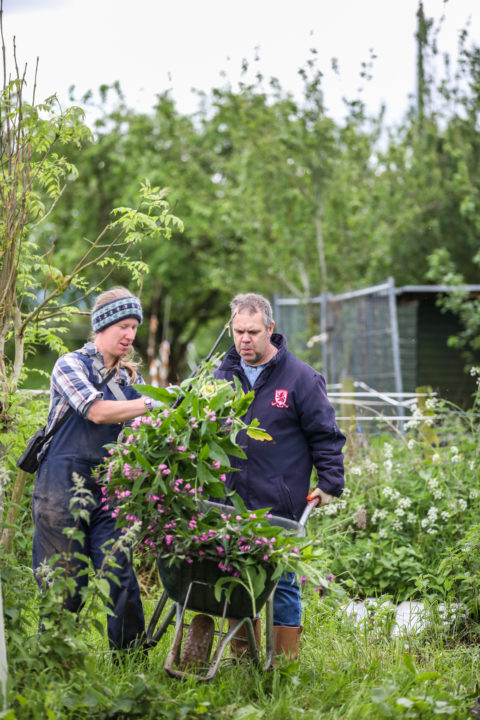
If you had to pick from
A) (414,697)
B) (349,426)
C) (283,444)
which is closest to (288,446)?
(283,444)

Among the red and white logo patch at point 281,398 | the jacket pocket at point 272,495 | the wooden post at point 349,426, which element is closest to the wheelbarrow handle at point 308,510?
the jacket pocket at point 272,495

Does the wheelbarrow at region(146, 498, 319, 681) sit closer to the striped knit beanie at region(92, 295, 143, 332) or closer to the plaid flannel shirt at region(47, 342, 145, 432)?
the plaid flannel shirt at region(47, 342, 145, 432)

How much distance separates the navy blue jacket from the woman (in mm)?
629

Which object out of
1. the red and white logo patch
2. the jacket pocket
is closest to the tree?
the red and white logo patch

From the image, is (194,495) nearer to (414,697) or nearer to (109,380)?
(109,380)

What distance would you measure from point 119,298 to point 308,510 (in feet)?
4.35

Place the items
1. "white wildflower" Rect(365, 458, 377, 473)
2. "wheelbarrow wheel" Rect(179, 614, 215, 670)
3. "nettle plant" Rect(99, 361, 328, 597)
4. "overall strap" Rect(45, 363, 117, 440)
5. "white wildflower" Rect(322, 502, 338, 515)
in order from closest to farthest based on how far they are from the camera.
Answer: "nettle plant" Rect(99, 361, 328, 597) → "wheelbarrow wheel" Rect(179, 614, 215, 670) → "overall strap" Rect(45, 363, 117, 440) → "white wildflower" Rect(322, 502, 338, 515) → "white wildflower" Rect(365, 458, 377, 473)

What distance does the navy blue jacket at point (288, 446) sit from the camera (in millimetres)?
4277

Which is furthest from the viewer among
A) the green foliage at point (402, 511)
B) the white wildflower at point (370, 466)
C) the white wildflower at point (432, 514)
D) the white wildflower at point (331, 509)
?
the white wildflower at point (370, 466)

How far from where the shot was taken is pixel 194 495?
11.9 feet

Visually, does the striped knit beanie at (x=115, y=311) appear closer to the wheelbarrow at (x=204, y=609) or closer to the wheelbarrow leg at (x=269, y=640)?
the wheelbarrow at (x=204, y=609)

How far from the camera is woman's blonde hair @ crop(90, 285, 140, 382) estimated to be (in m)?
4.21

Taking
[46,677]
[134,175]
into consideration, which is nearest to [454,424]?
[46,677]

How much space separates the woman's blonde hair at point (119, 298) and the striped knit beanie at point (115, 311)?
0.9 inches
